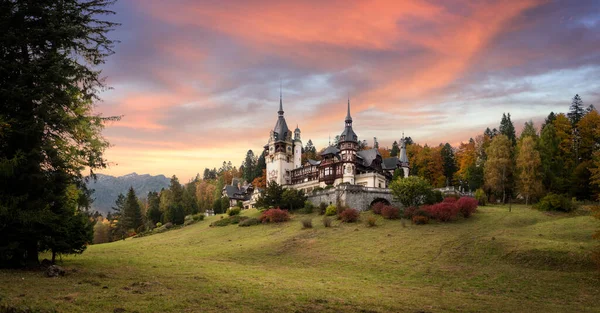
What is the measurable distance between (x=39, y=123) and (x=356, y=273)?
21.4 metres

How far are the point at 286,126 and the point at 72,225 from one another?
65.7 metres

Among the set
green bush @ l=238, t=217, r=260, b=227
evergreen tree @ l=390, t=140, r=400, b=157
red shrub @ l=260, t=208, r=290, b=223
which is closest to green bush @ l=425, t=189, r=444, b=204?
red shrub @ l=260, t=208, r=290, b=223

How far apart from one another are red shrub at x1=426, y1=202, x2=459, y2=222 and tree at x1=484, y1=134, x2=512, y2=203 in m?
18.2

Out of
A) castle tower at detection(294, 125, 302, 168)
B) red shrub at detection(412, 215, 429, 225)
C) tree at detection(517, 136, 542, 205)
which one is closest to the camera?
red shrub at detection(412, 215, 429, 225)

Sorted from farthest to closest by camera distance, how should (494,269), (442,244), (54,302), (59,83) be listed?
(442,244)
(494,269)
(59,83)
(54,302)

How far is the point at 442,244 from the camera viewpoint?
35.0 meters

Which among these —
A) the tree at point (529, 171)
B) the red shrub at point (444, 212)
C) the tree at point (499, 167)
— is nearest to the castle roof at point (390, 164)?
the tree at point (499, 167)

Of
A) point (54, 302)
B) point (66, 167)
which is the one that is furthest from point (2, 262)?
point (54, 302)

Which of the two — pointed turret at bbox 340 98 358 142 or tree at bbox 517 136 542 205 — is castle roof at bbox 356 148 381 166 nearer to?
pointed turret at bbox 340 98 358 142

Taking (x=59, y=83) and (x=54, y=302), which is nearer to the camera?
(x=54, y=302)

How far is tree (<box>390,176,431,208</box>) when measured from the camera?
5109cm

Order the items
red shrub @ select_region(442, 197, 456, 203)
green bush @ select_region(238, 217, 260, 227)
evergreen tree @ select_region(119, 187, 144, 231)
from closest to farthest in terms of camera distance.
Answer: red shrub @ select_region(442, 197, 456, 203) → green bush @ select_region(238, 217, 260, 227) → evergreen tree @ select_region(119, 187, 144, 231)

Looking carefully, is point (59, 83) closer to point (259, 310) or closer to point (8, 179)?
point (8, 179)

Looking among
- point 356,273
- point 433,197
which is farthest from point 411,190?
point 356,273
